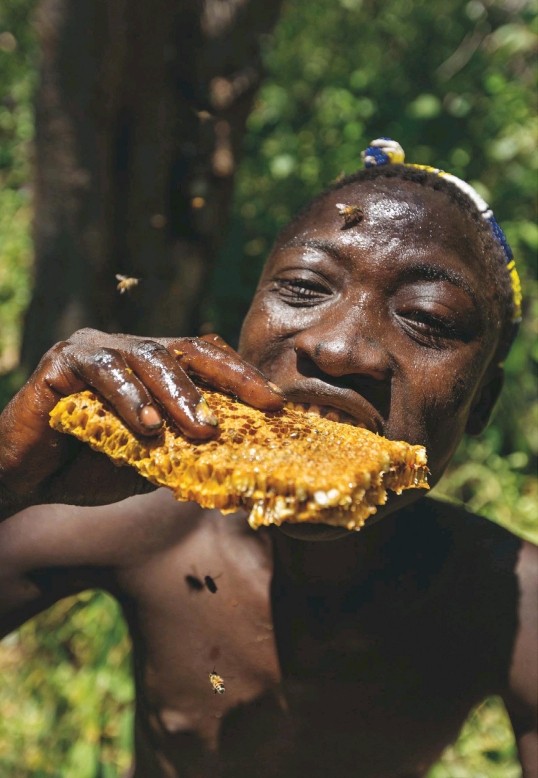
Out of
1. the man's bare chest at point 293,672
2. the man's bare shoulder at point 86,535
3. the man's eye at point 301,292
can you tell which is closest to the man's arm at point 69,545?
the man's bare shoulder at point 86,535

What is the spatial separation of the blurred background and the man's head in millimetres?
1660

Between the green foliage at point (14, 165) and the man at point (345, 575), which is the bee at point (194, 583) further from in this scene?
the green foliage at point (14, 165)

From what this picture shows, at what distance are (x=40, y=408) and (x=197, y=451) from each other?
333mm

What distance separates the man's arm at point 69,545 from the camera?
198cm

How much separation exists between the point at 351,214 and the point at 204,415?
72cm

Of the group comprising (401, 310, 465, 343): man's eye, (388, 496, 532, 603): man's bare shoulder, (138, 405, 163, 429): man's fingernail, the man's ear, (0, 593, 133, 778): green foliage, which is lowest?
(0, 593, 133, 778): green foliage

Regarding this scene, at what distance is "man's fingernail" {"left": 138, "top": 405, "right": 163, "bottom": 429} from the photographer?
1.23 meters

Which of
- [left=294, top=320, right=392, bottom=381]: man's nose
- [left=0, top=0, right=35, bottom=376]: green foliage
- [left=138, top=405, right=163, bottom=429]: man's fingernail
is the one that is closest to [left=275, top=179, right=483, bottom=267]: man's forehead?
[left=294, top=320, right=392, bottom=381]: man's nose

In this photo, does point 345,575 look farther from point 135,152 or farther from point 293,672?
point 135,152

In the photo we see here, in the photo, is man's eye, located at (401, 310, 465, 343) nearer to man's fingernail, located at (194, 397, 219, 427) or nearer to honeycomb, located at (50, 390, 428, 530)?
honeycomb, located at (50, 390, 428, 530)

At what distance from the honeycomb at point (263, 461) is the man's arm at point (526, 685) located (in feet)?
2.55

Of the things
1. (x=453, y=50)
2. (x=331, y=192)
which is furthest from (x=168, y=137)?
(x=453, y=50)

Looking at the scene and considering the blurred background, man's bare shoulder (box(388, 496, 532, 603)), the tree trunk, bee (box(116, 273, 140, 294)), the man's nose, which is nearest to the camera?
the man's nose

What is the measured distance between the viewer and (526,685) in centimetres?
187
